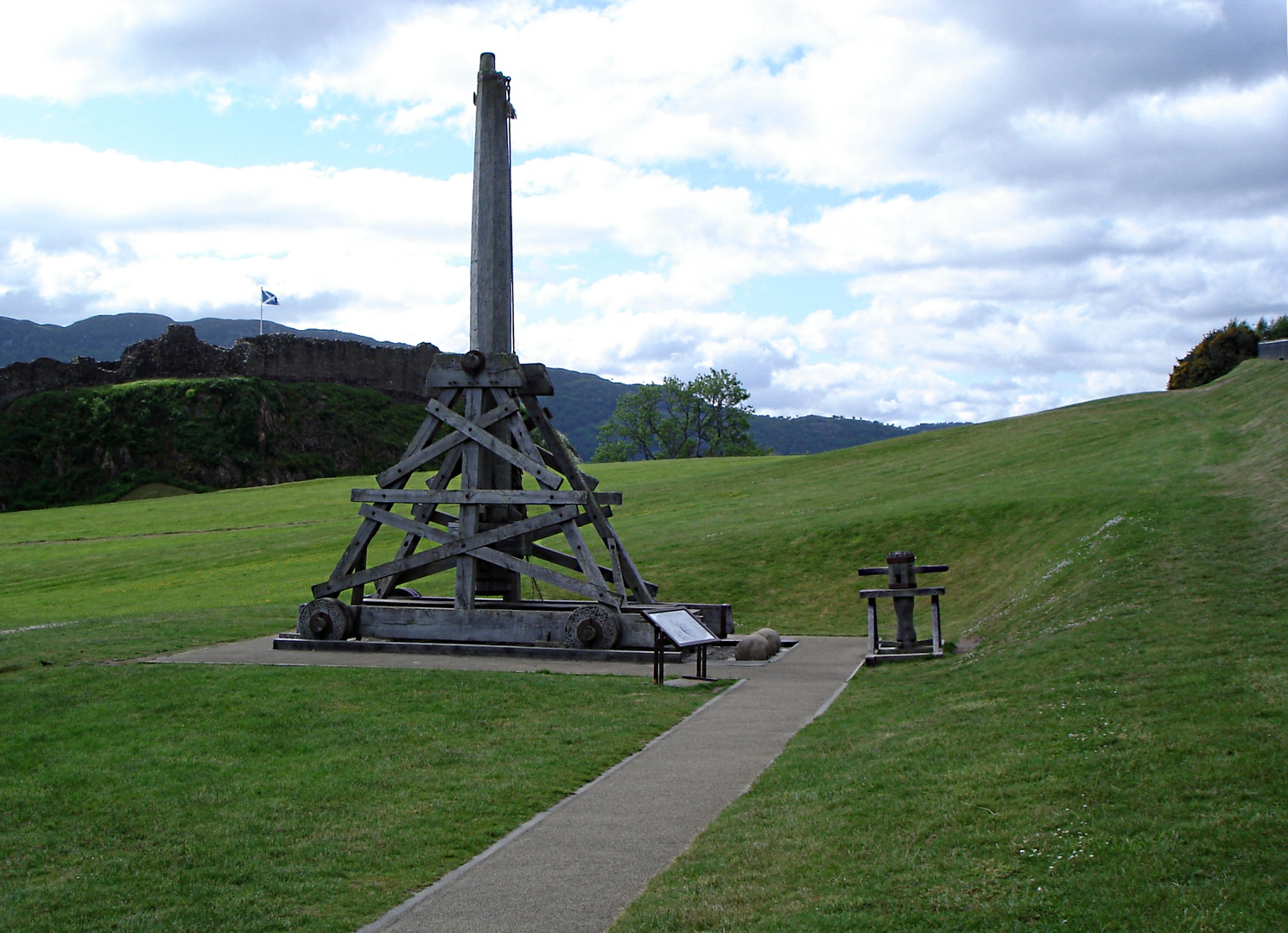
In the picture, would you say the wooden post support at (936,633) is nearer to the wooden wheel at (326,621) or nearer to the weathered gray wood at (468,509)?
the weathered gray wood at (468,509)

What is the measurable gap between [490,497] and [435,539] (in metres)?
1.12

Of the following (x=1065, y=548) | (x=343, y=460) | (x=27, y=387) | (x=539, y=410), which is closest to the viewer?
(x=539, y=410)

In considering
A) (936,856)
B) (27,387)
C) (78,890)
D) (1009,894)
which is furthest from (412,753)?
(27,387)

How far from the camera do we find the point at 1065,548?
19.7 metres

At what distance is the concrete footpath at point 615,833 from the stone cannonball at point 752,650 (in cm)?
253

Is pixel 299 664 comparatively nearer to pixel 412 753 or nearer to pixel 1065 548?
pixel 412 753

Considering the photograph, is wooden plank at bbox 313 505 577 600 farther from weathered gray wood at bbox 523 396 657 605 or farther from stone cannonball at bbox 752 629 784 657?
stone cannonball at bbox 752 629 784 657

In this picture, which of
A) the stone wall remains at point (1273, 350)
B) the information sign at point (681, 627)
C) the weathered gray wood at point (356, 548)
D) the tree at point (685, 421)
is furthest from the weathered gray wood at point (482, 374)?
the tree at point (685, 421)

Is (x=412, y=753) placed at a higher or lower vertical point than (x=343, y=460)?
lower

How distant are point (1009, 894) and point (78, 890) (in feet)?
15.4

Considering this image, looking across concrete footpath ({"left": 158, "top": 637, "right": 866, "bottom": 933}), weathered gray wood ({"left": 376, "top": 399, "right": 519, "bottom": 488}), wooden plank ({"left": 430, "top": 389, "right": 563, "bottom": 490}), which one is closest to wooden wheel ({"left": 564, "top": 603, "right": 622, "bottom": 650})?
wooden plank ({"left": 430, "top": 389, "right": 563, "bottom": 490})

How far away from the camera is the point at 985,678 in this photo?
1152 cm

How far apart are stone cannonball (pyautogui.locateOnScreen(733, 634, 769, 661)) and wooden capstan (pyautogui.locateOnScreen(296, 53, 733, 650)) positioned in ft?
4.22

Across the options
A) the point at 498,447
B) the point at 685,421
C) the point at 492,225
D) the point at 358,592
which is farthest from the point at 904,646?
the point at 685,421
